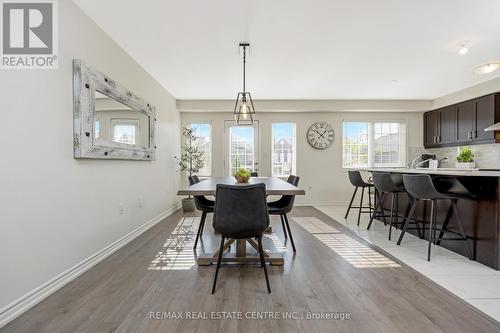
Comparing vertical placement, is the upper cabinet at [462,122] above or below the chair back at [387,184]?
above

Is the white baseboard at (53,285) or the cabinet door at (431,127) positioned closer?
the white baseboard at (53,285)

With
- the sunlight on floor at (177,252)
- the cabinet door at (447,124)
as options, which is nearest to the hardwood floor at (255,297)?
the sunlight on floor at (177,252)

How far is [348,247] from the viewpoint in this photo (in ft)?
9.83

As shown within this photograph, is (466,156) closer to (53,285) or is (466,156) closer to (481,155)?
(481,155)

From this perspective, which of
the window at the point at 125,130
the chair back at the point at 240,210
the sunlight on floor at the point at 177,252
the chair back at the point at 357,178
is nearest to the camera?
the chair back at the point at 240,210

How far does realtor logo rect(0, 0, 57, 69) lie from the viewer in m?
1.70

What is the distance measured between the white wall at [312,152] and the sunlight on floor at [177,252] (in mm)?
2582

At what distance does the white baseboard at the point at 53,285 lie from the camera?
1.59 m

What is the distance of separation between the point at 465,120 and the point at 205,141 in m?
5.41

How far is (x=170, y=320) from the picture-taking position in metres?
1.60

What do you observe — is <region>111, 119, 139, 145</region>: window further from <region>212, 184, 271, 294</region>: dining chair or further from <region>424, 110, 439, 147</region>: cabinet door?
<region>424, 110, 439, 147</region>: cabinet door

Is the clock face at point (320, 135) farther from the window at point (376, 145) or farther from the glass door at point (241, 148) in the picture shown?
the glass door at point (241, 148)

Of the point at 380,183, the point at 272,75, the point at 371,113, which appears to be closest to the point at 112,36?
the point at 272,75

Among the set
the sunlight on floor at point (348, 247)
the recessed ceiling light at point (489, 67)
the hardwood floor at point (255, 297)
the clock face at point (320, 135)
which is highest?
the recessed ceiling light at point (489, 67)
